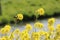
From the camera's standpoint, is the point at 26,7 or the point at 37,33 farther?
the point at 26,7

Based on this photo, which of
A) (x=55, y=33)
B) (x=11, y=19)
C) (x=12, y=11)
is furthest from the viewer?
(x=12, y=11)

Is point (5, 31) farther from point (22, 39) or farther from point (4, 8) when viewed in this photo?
point (4, 8)

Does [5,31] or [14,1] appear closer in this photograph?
[5,31]

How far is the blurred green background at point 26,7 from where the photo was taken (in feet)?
28.1

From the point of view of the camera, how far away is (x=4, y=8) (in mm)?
9023

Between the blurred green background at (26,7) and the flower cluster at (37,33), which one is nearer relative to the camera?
the flower cluster at (37,33)

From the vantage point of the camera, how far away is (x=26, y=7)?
9312 mm

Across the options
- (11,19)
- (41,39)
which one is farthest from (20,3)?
(41,39)

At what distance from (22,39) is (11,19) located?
4.44 meters

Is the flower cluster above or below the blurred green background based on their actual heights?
above

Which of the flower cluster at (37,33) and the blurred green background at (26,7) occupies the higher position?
the flower cluster at (37,33)

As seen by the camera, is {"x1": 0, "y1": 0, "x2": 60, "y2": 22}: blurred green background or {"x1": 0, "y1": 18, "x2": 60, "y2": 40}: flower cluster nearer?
{"x1": 0, "y1": 18, "x2": 60, "y2": 40}: flower cluster

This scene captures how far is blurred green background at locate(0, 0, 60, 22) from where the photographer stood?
8.55 metres

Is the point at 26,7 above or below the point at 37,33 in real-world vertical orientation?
below
